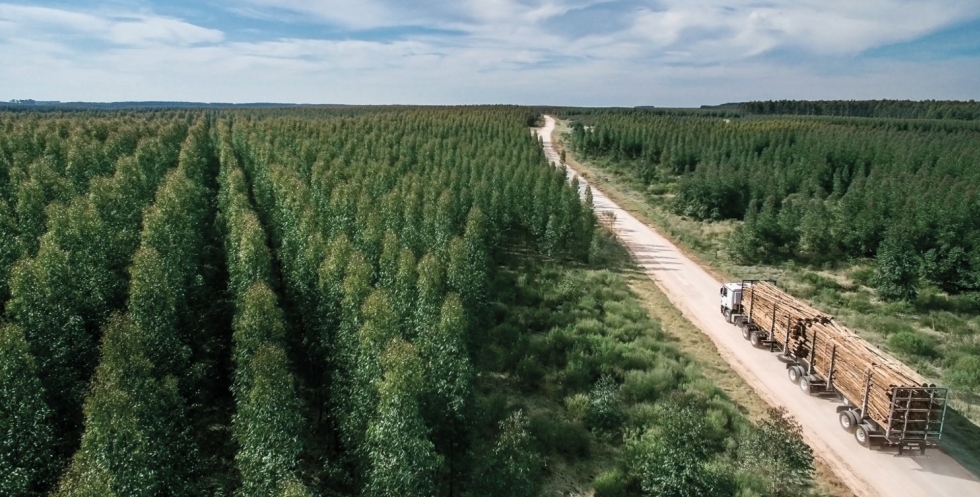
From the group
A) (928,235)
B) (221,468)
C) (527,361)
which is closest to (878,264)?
(928,235)

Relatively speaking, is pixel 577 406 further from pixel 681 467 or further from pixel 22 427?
pixel 22 427

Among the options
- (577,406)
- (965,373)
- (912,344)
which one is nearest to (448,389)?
(577,406)

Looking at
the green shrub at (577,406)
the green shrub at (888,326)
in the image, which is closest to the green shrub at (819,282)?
the green shrub at (888,326)

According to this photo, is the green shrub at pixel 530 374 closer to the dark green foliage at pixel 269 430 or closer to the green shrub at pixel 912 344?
the dark green foliage at pixel 269 430

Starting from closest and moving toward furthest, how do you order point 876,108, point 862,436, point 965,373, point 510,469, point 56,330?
1. point 510,469
2. point 56,330
3. point 862,436
4. point 965,373
5. point 876,108

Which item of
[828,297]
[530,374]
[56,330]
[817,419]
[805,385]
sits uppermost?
[56,330]
